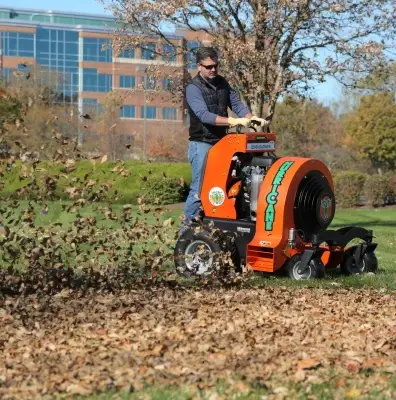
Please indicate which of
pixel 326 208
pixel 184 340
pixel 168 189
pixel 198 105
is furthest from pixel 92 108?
pixel 184 340

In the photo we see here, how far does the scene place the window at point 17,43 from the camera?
89.5 metres

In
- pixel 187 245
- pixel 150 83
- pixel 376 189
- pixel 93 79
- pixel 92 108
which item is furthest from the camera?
pixel 93 79

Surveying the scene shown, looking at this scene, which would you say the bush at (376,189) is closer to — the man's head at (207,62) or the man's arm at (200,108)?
the man's head at (207,62)

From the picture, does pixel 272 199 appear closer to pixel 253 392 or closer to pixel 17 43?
pixel 253 392

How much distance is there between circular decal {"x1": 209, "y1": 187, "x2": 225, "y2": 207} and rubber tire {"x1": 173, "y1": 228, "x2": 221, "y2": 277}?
38 cm

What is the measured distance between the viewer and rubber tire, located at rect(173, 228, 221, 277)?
26.7 ft

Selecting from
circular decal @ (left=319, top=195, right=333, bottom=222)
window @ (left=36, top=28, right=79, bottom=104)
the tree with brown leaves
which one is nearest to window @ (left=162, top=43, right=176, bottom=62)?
the tree with brown leaves

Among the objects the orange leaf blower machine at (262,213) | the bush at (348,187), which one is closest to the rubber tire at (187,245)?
the orange leaf blower machine at (262,213)

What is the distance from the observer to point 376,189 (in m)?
28.9

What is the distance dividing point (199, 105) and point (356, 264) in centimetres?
227

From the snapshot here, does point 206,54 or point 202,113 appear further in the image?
point 206,54

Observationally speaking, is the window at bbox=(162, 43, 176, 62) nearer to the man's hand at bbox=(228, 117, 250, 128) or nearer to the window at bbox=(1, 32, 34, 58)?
the man's hand at bbox=(228, 117, 250, 128)

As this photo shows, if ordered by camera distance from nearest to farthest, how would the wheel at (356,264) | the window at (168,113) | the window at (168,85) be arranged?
the wheel at (356,264) < the window at (168,85) < the window at (168,113)

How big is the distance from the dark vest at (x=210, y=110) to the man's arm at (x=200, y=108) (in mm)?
83
